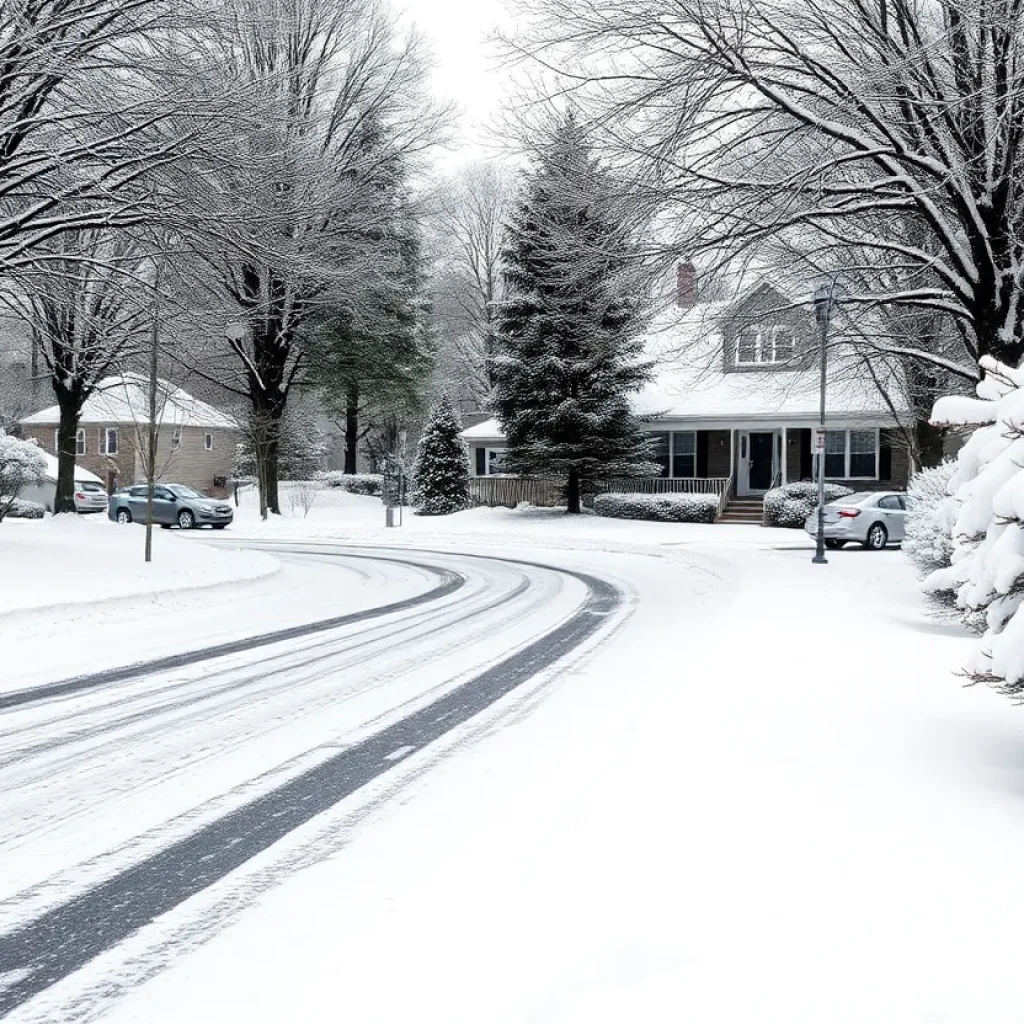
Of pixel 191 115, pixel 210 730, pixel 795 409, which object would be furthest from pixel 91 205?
pixel 795 409

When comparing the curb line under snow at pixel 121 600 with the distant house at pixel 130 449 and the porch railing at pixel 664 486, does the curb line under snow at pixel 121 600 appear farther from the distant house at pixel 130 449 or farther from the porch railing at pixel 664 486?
the distant house at pixel 130 449

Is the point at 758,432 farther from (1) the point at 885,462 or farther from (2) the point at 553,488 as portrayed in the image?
(2) the point at 553,488

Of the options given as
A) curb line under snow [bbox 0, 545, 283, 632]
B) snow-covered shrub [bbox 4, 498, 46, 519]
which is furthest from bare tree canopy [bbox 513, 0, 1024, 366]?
snow-covered shrub [bbox 4, 498, 46, 519]

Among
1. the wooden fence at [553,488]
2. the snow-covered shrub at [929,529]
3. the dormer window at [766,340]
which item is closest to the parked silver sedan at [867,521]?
the dormer window at [766,340]

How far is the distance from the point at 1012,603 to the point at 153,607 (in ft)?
34.9

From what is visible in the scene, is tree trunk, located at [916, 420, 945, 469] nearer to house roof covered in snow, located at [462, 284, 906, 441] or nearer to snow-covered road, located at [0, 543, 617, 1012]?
house roof covered in snow, located at [462, 284, 906, 441]

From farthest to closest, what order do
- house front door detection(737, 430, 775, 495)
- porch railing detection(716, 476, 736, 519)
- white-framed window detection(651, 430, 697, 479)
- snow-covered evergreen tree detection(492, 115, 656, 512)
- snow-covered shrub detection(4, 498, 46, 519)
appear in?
white-framed window detection(651, 430, 697, 479)
house front door detection(737, 430, 775, 495)
snow-covered shrub detection(4, 498, 46, 519)
porch railing detection(716, 476, 736, 519)
snow-covered evergreen tree detection(492, 115, 656, 512)

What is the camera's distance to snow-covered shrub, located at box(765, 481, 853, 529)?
102 ft

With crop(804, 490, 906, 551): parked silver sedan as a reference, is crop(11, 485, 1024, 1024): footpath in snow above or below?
below

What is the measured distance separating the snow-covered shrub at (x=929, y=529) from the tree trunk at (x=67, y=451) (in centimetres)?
2180

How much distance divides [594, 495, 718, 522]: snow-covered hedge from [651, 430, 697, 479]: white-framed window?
14.1ft

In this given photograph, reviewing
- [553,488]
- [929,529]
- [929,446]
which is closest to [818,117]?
[929,529]

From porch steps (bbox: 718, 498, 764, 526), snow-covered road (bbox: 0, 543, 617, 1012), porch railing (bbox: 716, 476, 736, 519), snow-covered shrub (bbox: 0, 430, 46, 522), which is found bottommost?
snow-covered road (bbox: 0, 543, 617, 1012)

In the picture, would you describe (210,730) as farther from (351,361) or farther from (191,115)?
(351,361)
